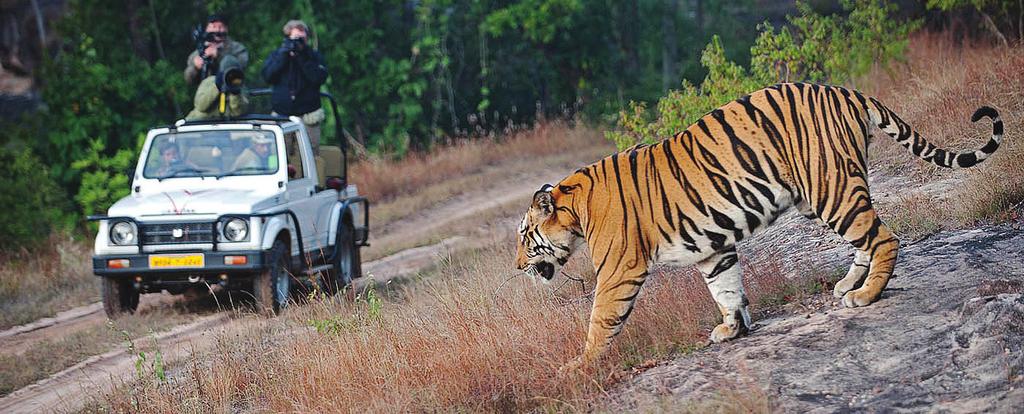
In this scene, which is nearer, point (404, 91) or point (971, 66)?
point (971, 66)

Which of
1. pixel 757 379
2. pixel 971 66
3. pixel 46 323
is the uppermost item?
pixel 971 66

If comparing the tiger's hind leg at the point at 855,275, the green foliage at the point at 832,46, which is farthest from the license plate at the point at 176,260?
the green foliage at the point at 832,46

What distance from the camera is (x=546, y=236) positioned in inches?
252

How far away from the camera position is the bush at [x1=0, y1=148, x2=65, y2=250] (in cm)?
1448

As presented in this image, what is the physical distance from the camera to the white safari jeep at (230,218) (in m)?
9.81

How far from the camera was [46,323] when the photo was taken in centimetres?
1073

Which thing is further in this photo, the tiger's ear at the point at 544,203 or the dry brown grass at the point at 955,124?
the dry brown grass at the point at 955,124

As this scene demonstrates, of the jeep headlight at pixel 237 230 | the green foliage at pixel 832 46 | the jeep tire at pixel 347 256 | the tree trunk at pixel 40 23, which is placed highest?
the tree trunk at pixel 40 23

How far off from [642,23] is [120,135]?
1167 cm

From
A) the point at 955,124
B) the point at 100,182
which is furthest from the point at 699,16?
the point at 955,124

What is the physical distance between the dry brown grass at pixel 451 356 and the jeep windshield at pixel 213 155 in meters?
2.89

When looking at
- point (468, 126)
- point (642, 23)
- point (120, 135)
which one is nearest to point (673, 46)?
point (642, 23)

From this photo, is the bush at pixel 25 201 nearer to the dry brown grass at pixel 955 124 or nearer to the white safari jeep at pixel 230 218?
the white safari jeep at pixel 230 218

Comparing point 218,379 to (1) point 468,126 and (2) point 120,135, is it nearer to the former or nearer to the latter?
(2) point 120,135
